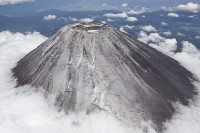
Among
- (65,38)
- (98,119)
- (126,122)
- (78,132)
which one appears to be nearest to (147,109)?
(126,122)

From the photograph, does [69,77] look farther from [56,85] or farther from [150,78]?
[150,78]

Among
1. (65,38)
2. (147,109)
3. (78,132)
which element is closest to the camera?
(78,132)

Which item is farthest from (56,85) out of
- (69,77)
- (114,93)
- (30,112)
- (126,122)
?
(126,122)

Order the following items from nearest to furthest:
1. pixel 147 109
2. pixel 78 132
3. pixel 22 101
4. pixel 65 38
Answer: pixel 78 132, pixel 147 109, pixel 22 101, pixel 65 38

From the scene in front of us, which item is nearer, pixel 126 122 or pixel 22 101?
pixel 126 122

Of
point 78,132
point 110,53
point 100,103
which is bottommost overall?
point 78,132

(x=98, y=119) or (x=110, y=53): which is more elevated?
(x=110, y=53)

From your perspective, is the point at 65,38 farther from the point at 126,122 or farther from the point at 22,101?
the point at 126,122
